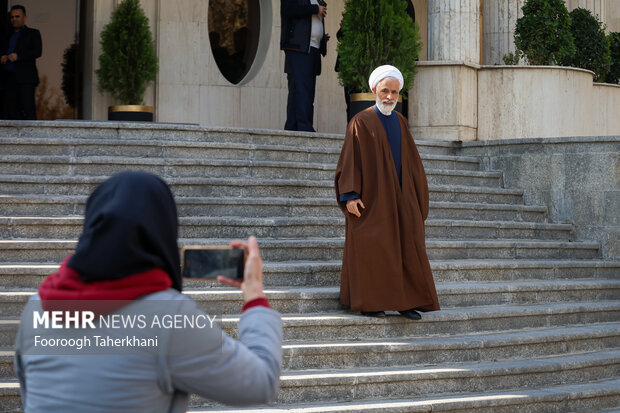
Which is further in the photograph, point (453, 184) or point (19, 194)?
point (453, 184)

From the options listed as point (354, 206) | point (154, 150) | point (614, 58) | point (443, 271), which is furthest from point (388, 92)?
point (614, 58)

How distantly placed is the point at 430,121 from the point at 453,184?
1789mm

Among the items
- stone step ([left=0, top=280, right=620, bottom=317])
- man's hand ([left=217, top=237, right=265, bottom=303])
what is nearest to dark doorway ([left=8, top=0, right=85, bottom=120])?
stone step ([left=0, top=280, right=620, bottom=317])

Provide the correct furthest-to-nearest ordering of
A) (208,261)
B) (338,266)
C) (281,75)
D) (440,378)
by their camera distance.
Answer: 1. (281,75)
2. (338,266)
3. (440,378)
4. (208,261)

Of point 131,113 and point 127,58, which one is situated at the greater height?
point 127,58

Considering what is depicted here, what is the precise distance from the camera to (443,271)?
7.58 meters

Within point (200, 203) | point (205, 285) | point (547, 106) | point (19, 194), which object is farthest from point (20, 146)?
point (547, 106)

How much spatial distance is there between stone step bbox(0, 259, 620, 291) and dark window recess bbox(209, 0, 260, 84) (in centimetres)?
579

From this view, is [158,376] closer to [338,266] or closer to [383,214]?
[383,214]

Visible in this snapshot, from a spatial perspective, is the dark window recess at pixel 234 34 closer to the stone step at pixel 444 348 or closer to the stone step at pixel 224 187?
the stone step at pixel 224 187

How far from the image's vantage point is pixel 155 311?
6.31ft

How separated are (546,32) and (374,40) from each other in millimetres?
2165

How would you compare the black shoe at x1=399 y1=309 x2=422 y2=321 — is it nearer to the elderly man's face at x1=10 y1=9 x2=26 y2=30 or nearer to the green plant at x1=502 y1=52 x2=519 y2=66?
the green plant at x1=502 y1=52 x2=519 y2=66

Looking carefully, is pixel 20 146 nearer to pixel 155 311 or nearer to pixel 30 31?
pixel 30 31
